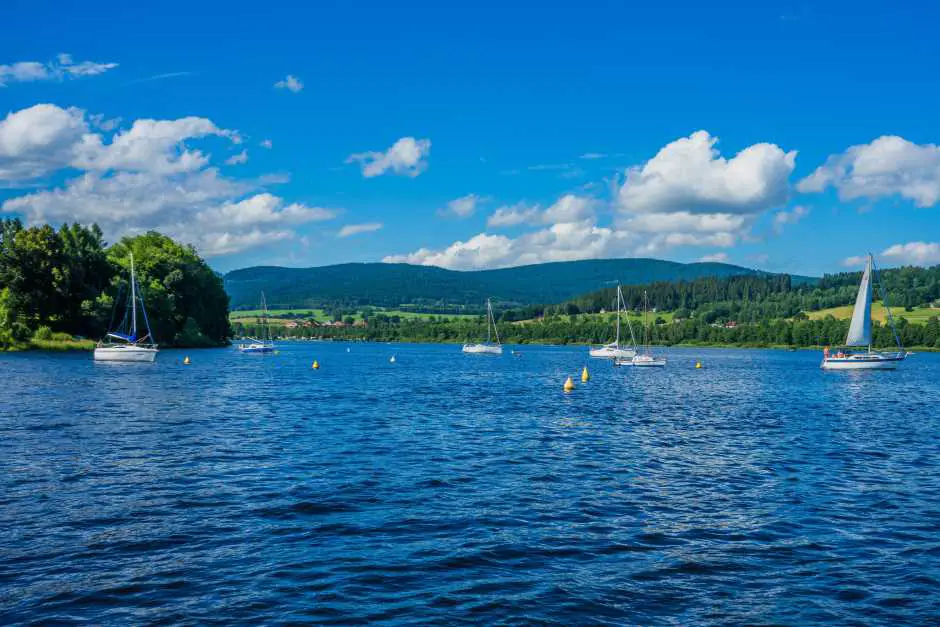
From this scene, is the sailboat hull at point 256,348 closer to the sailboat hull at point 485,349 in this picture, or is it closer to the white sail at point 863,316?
the sailboat hull at point 485,349

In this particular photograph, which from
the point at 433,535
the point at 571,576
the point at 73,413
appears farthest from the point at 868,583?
the point at 73,413

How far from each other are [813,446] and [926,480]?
8663 millimetres

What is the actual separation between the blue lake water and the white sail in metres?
73.1

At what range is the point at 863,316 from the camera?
11038 cm

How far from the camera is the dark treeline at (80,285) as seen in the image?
4769 inches

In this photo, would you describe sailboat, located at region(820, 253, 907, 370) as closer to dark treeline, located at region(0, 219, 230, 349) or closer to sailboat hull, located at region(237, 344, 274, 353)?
sailboat hull, located at region(237, 344, 274, 353)

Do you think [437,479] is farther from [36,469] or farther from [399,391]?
[399,391]

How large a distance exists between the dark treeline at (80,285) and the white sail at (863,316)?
118418mm

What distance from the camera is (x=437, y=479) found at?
25.5 meters

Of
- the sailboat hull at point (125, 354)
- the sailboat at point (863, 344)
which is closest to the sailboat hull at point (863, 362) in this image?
the sailboat at point (863, 344)

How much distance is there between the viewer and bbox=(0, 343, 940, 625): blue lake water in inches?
549

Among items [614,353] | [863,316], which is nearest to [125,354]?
[614,353]

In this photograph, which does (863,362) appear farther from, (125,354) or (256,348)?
(256,348)

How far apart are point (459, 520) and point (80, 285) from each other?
128001 mm
